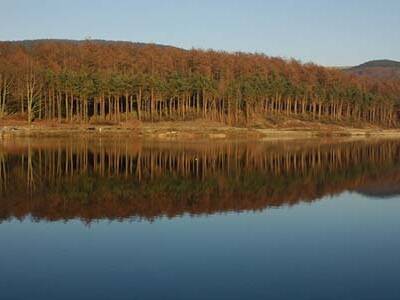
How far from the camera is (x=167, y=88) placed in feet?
285

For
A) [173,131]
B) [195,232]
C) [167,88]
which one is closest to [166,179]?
[195,232]

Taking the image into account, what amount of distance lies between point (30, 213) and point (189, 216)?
6.61m

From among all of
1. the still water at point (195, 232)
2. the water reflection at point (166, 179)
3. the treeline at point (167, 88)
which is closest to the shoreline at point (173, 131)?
the treeline at point (167, 88)

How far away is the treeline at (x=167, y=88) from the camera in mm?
82812

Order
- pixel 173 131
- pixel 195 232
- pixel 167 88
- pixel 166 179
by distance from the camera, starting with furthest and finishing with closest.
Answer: pixel 167 88
pixel 173 131
pixel 166 179
pixel 195 232

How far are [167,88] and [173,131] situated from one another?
44.7ft

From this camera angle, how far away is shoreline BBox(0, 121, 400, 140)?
2808 inches

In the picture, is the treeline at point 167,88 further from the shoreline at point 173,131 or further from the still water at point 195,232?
the still water at point 195,232

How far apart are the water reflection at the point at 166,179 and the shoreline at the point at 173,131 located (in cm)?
1683

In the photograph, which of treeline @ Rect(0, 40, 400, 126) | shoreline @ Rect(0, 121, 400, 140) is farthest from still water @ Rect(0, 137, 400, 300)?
treeline @ Rect(0, 40, 400, 126)

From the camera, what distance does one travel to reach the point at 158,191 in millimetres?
28578

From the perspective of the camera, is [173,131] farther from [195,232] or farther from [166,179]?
[195,232]

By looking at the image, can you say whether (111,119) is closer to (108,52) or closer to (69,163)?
(108,52)

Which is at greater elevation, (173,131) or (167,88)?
(167,88)
